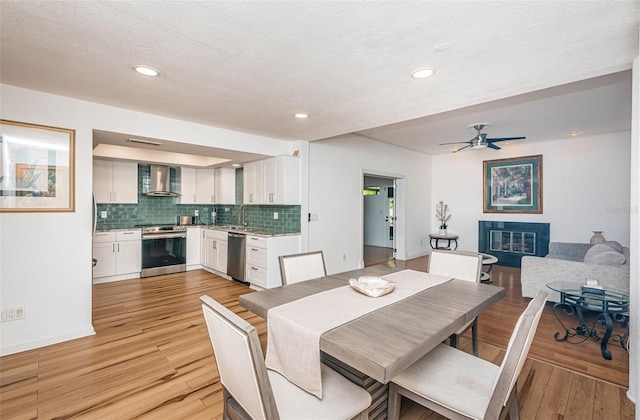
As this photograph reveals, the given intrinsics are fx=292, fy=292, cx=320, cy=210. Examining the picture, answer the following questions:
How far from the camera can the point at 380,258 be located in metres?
7.07

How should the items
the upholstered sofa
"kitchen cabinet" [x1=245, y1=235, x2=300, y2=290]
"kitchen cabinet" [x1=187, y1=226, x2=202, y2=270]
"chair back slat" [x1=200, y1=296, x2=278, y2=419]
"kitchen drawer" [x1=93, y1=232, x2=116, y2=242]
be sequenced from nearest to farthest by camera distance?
"chair back slat" [x1=200, y1=296, x2=278, y2=419], the upholstered sofa, "kitchen cabinet" [x1=245, y1=235, x2=300, y2=290], "kitchen drawer" [x1=93, y1=232, x2=116, y2=242], "kitchen cabinet" [x1=187, y1=226, x2=202, y2=270]

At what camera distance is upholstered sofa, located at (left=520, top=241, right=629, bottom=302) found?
3.32m

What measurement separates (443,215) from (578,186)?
8.74 ft

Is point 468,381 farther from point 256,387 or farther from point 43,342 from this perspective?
point 43,342

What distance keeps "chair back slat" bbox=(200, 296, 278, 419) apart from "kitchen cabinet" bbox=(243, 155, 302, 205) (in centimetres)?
334

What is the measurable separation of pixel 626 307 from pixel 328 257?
358 cm

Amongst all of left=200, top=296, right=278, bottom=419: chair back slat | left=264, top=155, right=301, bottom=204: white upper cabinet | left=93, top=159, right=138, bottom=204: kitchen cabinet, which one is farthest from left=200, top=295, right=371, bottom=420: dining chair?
left=93, top=159, right=138, bottom=204: kitchen cabinet

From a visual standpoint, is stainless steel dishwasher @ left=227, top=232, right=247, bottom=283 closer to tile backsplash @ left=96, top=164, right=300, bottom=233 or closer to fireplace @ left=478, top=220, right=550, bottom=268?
tile backsplash @ left=96, top=164, right=300, bottom=233

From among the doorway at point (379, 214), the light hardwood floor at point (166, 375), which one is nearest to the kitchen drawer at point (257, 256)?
the light hardwood floor at point (166, 375)

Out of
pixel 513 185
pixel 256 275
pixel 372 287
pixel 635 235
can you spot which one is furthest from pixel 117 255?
pixel 513 185

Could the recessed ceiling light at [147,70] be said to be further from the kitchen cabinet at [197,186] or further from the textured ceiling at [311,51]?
the kitchen cabinet at [197,186]

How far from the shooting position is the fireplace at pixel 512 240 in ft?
19.6

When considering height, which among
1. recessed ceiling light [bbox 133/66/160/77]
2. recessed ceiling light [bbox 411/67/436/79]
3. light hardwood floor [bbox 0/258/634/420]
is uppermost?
recessed ceiling light [bbox 411/67/436/79]

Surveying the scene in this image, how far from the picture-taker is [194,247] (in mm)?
5836
